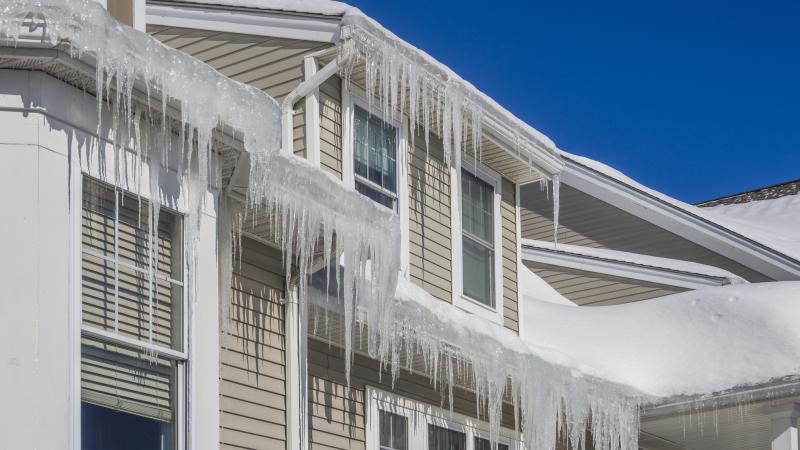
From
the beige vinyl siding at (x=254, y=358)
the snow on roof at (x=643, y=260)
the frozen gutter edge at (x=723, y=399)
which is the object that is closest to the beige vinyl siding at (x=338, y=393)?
the beige vinyl siding at (x=254, y=358)

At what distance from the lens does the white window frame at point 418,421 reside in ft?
38.5

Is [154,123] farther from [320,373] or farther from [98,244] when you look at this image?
[320,373]

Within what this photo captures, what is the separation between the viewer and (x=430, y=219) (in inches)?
516

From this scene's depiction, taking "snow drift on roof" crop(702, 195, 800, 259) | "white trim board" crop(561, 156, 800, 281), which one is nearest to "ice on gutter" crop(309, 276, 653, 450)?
"white trim board" crop(561, 156, 800, 281)

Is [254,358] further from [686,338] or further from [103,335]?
[686,338]

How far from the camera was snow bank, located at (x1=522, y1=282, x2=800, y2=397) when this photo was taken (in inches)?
563

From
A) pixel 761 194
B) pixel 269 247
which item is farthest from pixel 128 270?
pixel 761 194

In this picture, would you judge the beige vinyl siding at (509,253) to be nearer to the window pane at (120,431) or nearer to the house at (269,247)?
the house at (269,247)

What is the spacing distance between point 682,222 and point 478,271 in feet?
21.9

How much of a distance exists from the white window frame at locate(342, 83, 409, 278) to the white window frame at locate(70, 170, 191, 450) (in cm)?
355

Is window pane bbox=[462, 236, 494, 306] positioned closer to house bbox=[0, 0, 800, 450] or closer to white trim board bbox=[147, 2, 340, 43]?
house bbox=[0, 0, 800, 450]

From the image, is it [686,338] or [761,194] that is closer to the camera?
[686,338]

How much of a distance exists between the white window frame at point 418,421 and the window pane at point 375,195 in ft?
5.49

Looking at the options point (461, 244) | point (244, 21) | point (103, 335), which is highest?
point (244, 21)
